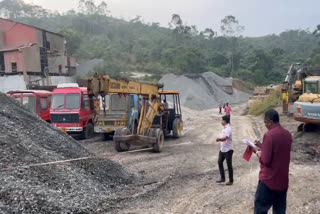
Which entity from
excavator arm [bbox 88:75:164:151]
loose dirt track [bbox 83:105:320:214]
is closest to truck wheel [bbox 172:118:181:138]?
excavator arm [bbox 88:75:164:151]

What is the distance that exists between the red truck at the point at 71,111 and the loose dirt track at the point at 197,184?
2.71 metres

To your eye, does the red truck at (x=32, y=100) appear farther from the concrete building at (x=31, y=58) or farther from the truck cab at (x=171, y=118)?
the concrete building at (x=31, y=58)

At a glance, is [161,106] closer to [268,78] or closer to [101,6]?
[268,78]

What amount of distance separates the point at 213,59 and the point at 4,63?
134ft

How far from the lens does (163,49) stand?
66.6 metres

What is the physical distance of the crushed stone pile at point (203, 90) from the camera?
143 feet

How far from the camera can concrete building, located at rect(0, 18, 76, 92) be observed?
36.1 metres

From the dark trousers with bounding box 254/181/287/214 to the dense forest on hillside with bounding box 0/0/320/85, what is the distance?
146ft

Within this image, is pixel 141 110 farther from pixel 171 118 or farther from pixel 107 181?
pixel 107 181

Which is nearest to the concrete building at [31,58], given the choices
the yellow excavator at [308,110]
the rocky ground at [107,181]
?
the yellow excavator at [308,110]

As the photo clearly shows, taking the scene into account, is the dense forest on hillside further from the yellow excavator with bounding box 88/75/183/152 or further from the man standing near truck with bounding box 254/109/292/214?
the man standing near truck with bounding box 254/109/292/214

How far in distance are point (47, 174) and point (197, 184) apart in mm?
3371

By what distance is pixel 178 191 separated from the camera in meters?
7.76

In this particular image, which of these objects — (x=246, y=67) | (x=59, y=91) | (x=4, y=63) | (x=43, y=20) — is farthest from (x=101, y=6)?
(x=59, y=91)
